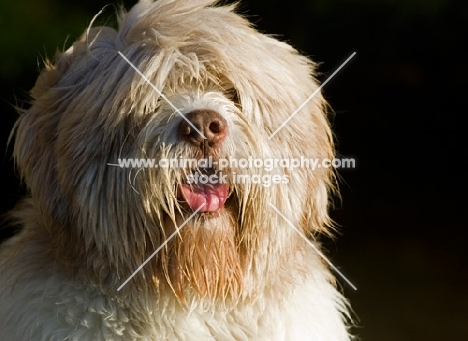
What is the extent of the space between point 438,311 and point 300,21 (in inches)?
76.5

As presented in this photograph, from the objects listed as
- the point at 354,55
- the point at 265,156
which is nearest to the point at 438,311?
the point at 354,55

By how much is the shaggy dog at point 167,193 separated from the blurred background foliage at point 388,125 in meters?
2.09

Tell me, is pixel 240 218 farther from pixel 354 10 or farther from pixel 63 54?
pixel 354 10

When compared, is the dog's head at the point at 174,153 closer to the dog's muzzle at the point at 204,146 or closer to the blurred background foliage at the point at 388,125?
the dog's muzzle at the point at 204,146

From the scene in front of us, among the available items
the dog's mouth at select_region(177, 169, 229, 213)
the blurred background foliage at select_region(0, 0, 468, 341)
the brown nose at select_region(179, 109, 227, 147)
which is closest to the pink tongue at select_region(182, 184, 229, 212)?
Result: the dog's mouth at select_region(177, 169, 229, 213)

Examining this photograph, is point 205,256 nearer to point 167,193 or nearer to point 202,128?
point 167,193

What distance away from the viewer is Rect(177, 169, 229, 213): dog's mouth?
2824 millimetres

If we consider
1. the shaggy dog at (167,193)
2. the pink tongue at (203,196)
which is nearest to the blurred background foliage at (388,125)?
the shaggy dog at (167,193)

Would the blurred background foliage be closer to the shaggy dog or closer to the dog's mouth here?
the shaggy dog

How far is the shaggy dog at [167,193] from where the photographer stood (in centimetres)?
284

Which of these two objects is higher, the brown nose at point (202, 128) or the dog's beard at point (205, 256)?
the brown nose at point (202, 128)

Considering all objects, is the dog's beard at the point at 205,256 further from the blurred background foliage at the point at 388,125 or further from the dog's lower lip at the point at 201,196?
the blurred background foliage at the point at 388,125

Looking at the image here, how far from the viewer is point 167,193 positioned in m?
2.78

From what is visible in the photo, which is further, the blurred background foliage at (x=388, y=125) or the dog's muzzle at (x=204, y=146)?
the blurred background foliage at (x=388, y=125)
